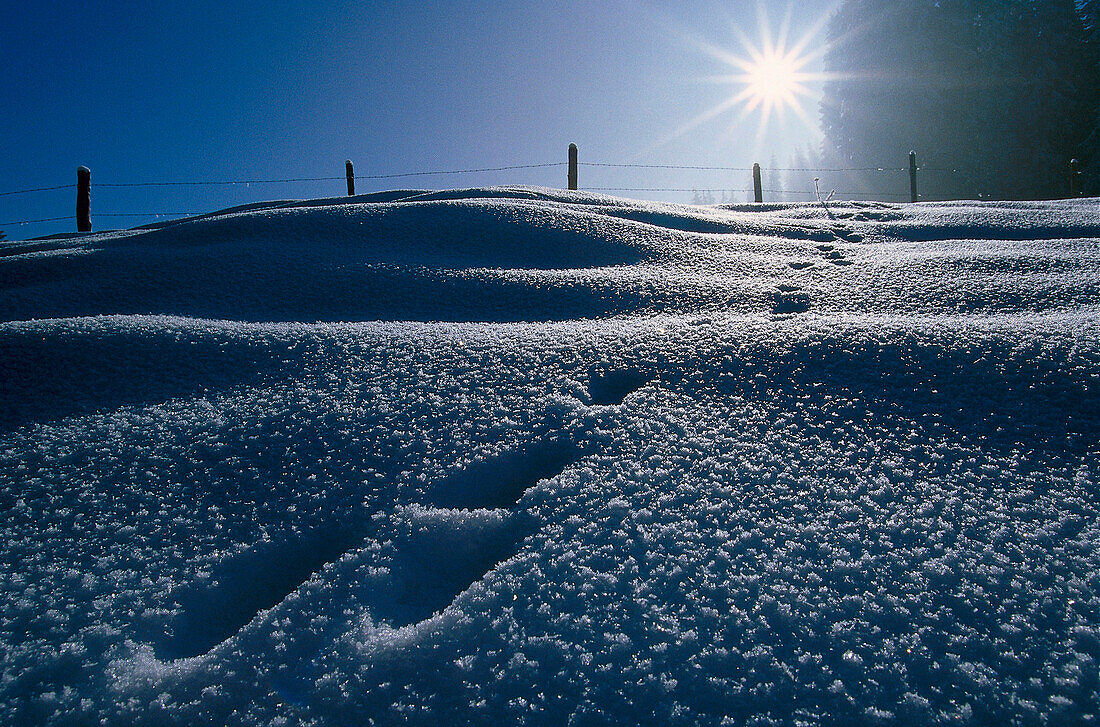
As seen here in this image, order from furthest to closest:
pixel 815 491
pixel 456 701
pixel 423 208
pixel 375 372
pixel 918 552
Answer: pixel 423 208 < pixel 375 372 < pixel 815 491 < pixel 918 552 < pixel 456 701

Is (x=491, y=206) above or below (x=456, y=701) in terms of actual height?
above

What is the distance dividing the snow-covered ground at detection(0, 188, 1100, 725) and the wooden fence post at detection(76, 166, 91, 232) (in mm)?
5606

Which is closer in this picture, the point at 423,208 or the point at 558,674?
the point at 558,674

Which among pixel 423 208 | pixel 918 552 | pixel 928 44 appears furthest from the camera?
pixel 928 44

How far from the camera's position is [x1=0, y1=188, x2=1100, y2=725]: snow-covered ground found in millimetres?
632

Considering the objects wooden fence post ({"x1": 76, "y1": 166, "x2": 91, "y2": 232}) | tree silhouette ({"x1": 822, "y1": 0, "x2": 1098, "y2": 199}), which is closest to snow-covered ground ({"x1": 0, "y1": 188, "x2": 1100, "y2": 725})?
wooden fence post ({"x1": 76, "y1": 166, "x2": 91, "y2": 232})

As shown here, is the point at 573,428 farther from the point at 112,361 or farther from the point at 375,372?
the point at 112,361

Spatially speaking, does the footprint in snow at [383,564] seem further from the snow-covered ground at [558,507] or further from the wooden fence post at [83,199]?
the wooden fence post at [83,199]

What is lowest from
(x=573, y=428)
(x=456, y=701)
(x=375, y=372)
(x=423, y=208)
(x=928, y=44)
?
(x=456, y=701)

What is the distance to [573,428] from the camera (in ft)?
3.49

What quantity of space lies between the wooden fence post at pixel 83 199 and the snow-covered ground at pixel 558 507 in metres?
5.61

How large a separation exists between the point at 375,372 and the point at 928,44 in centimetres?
2344

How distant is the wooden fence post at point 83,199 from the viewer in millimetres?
6133

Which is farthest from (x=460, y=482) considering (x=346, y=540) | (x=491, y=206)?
(x=491, y=206)
